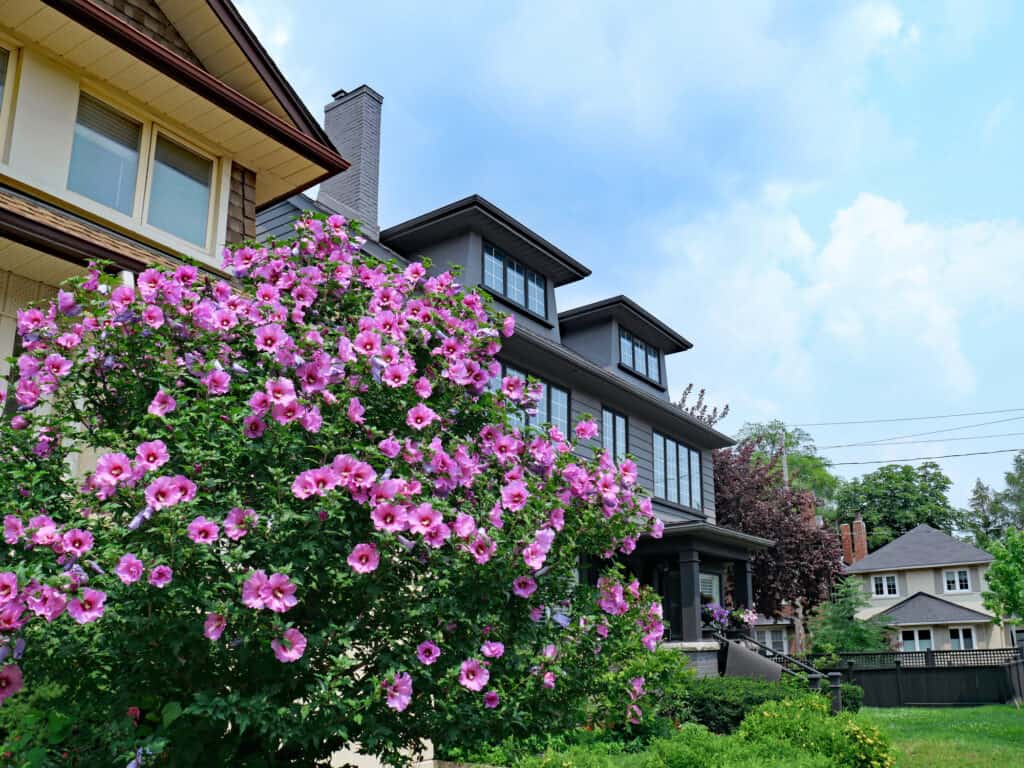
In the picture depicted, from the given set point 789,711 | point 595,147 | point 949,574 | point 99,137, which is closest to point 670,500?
point 595,147

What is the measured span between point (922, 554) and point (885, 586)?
102 inches

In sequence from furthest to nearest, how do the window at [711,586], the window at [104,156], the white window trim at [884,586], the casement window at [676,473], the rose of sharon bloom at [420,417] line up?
1. the white window trim at [884,586]
2. the window at [711,586]
3. the casement window at [676,473]
4. the window at [104,156]
5. the rose of sharon bloom at [420,417]

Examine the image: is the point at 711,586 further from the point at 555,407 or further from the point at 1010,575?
the point at 1010,575

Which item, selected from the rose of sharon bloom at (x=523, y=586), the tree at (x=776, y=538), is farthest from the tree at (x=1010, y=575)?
the rose of sharon bloom at (x=523, y=586)

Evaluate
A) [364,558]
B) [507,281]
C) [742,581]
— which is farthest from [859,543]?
[364,558]

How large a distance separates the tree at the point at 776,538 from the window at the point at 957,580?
1910 centimetres

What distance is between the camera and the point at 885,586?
44938mm

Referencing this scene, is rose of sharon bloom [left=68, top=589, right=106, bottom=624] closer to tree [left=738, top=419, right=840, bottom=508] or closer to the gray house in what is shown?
the gray house

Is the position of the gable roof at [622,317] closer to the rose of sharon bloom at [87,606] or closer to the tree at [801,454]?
the rose of sharon bloom at [87,606]

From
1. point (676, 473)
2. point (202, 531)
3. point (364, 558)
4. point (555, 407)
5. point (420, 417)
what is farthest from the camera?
point (676, 473)

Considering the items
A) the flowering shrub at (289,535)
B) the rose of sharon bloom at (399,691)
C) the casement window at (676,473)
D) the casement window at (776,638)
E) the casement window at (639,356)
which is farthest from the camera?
the casement window at (776,638)

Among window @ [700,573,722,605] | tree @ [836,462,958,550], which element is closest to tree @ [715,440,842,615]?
window @ [700,573,722,605]

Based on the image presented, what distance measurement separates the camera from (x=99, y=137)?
8.36 meters

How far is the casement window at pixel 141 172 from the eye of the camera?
323 inches
